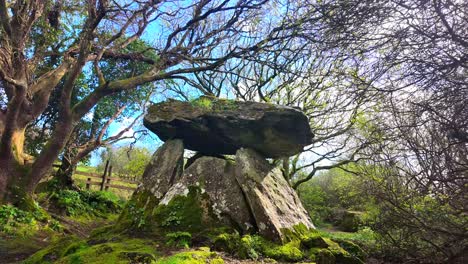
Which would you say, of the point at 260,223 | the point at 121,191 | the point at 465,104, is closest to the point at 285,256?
the point at 260,223

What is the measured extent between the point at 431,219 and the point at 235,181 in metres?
4.28

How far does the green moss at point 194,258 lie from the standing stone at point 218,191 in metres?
1.73

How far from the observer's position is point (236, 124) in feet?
29.1

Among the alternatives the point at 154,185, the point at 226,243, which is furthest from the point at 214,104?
the point at 226,243

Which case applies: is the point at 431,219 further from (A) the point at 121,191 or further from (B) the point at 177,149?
(A) the point at 121,191

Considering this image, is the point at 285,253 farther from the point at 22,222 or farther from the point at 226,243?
the point at 22,222

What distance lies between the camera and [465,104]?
13.4ft

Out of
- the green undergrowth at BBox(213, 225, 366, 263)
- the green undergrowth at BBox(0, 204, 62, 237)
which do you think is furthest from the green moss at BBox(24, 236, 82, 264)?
the green undergrowth at BBox(213, 225, 366, 263)

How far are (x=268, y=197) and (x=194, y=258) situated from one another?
3147mm

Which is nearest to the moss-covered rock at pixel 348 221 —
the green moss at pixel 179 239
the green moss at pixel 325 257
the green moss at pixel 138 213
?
the green moss at pixel 325 257

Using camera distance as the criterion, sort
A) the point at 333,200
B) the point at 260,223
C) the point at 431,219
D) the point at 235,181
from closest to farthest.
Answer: the point at 431,219 → the point at 260,223 → the point at 235,181 → the point at 333,200

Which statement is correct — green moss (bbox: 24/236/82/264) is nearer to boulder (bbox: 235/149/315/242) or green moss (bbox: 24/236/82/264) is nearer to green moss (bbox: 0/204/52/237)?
green moss (bbox: 0/204/52/237)

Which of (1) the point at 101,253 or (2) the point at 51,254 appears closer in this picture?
(1) the point at 101,253

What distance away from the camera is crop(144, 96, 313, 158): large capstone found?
867 cm
